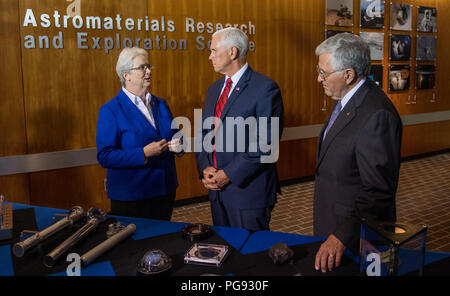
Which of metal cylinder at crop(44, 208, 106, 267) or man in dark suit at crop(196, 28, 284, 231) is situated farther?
man in dark suit at crop(196, 28, 284, 231)

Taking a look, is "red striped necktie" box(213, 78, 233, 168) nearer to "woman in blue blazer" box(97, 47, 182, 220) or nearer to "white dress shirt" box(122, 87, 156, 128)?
"woman in blue blazer" box(97, 47, 182, 220)

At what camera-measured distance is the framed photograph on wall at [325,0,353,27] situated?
6969 mm

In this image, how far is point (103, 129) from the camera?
2775mm

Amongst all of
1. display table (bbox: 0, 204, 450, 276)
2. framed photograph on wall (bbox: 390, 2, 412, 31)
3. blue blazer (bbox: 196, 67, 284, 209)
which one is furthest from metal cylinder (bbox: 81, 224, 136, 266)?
framed photograph on wall (bbox: 390, 2, 412, 31)

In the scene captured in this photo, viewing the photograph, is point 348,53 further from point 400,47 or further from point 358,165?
point 400,47

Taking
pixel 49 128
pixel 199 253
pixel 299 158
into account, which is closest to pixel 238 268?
pixel 199 253

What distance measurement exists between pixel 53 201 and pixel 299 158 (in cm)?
401

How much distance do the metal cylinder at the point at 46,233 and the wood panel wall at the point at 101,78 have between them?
2.91m

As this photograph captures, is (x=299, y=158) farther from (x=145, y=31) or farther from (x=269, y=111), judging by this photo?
(x=269, y=111)

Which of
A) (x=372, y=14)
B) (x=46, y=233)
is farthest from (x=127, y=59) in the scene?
(x=372, y=14)

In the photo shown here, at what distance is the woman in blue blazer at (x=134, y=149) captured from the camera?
8.95 feet

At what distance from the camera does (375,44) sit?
782cm

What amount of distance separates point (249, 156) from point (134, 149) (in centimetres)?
78

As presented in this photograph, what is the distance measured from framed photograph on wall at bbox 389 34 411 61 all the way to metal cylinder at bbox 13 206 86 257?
7.57 m
